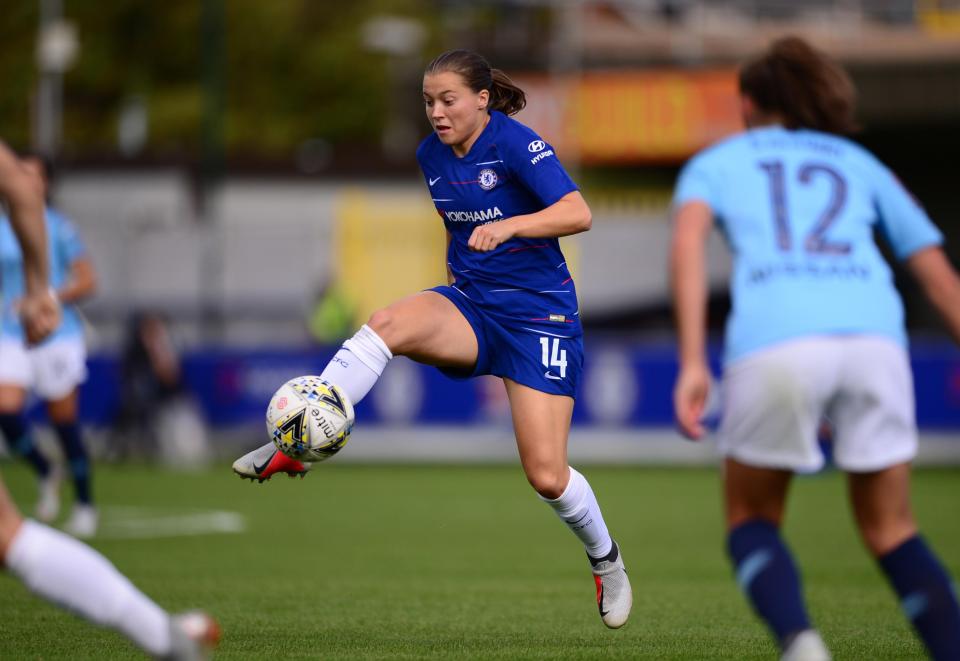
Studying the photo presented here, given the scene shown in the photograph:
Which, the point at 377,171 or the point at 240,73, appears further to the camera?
the point at 240,73

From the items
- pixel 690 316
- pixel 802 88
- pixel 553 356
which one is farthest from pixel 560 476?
pixel 802 88

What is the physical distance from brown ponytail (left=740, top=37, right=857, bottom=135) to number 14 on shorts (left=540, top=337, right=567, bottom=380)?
209cm

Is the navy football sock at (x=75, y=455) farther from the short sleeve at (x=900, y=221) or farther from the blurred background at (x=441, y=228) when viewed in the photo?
the blurred background at (x=441, y=228)

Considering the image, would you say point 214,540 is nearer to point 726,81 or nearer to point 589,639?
point 589,639

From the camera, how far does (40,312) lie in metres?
5.35

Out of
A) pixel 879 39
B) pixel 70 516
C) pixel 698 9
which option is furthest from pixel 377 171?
pixel 70 516

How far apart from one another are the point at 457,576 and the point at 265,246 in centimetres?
1787

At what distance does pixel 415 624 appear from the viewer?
282 inches

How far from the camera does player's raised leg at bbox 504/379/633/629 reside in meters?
6.66

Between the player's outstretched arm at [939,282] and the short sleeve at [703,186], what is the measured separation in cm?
64

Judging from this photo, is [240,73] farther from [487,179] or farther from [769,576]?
[769,576]

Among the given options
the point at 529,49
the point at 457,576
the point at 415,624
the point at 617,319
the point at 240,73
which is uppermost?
the point at 415,624

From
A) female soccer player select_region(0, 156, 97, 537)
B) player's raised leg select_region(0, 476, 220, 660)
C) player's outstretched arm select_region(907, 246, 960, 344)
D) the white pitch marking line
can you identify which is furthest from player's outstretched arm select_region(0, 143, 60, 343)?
the white pitch marking line

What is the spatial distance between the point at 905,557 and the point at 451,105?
291 cm
